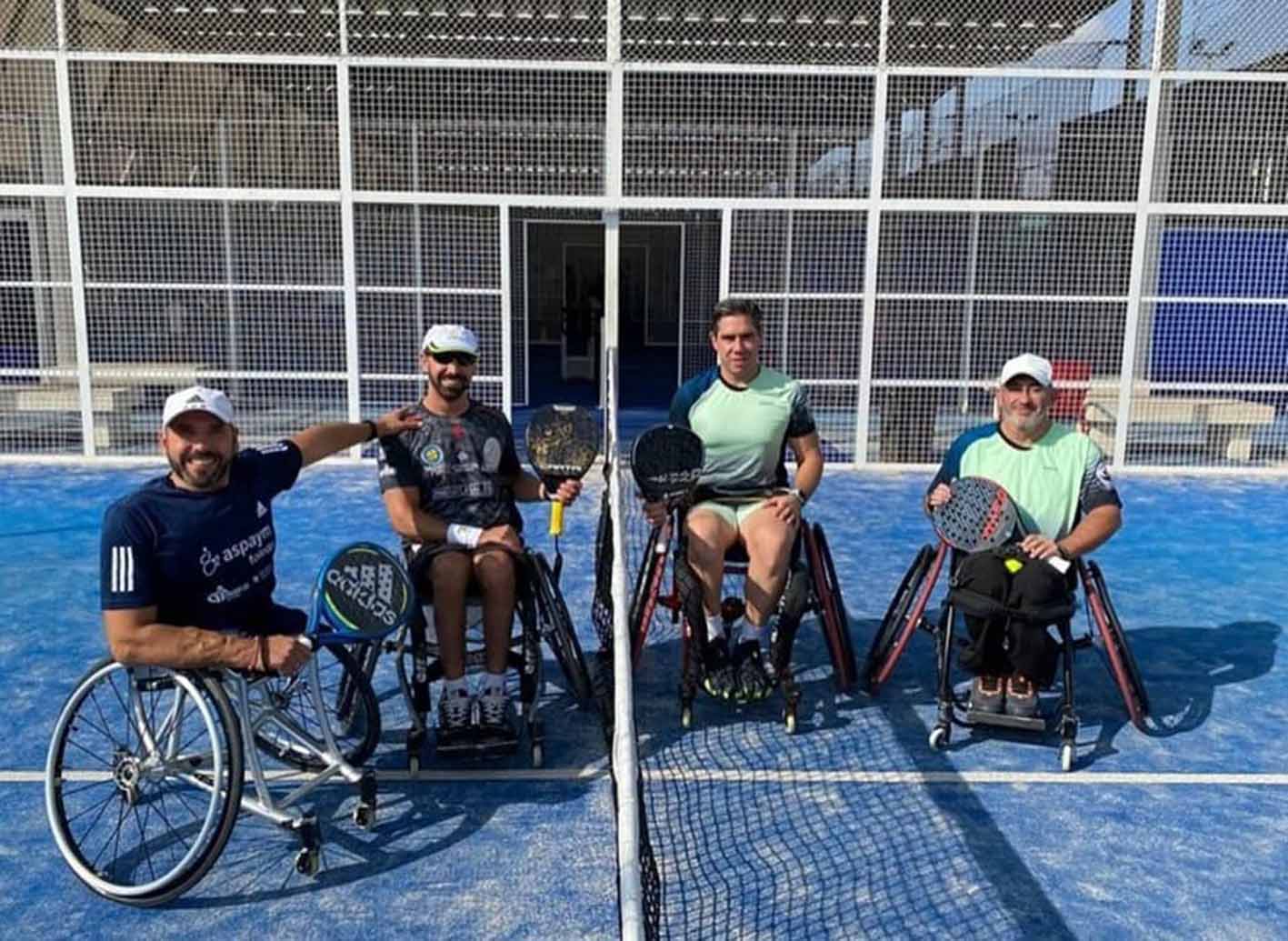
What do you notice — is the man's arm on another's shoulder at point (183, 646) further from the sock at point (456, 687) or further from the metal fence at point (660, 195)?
the metal fence at point (660, 195)

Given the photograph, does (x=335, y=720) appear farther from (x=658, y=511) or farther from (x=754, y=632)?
(x=754, y=632)

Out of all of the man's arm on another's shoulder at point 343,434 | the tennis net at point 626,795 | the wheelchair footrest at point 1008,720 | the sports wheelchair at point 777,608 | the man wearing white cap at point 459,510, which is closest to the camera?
the tennis net at point 626,795

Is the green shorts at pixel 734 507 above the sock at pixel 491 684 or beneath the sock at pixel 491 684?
above

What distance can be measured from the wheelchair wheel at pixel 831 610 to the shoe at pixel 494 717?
1.24 metres

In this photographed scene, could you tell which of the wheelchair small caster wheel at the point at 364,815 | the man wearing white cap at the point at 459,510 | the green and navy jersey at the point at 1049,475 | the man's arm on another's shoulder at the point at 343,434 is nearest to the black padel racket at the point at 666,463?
the man wearing white cap at the point at 459,510

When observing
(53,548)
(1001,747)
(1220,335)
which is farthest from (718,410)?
(1220,335)

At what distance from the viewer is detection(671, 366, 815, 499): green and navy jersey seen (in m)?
4.12

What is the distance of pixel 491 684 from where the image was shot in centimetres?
348

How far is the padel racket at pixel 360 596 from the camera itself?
2.89 metres

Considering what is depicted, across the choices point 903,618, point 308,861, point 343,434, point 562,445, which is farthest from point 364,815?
point 903,618

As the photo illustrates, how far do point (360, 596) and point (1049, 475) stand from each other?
2.39m

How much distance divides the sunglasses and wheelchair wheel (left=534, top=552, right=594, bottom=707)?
70 cm

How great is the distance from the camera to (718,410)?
4.16 metres

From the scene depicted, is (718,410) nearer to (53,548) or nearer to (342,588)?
(342,588)
